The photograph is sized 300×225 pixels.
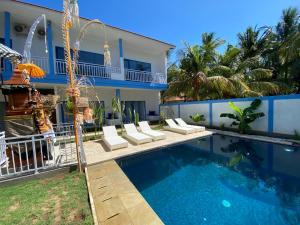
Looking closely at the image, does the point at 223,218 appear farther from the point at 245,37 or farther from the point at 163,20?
the point at 245,37

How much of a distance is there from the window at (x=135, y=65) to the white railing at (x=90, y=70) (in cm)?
231

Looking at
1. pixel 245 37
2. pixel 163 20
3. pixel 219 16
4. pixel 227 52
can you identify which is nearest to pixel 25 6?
pixel 163 20

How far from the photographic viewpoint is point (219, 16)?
1226cm

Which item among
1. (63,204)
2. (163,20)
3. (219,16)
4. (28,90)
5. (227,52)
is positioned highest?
(163,20)

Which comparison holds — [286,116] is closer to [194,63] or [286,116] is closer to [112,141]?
[194,63]

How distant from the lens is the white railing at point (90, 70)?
11836 millimetres

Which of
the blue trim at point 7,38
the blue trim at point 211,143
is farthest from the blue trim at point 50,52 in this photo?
the blue trim at point 211,143

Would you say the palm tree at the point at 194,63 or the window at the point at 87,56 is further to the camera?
the palm tree at the point at 194,63

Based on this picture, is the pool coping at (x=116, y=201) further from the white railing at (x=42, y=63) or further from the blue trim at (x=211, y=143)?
the white railing at (x=42, y=63)

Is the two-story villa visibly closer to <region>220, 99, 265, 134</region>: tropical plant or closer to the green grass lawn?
the green grass lawn

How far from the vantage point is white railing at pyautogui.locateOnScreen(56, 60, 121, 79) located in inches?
466

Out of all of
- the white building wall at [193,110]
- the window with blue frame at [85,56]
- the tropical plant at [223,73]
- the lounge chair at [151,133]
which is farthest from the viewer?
the tropical plant at [223,73]

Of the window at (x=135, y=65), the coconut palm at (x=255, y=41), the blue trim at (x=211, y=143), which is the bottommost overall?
the blue trim at (x=211, y=143)

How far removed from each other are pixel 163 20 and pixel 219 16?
4626 mm
